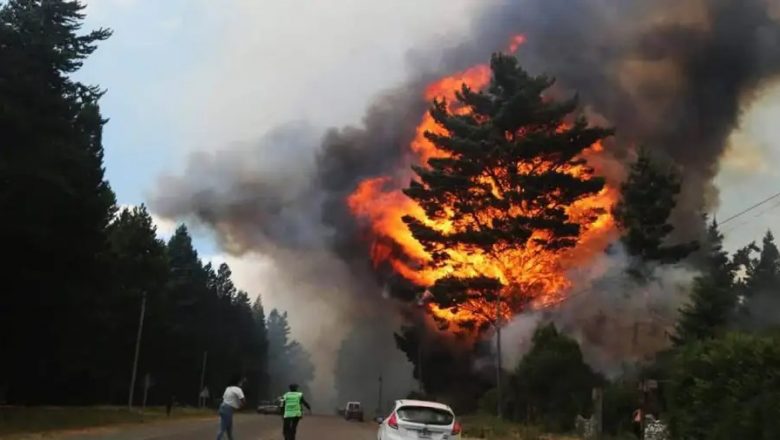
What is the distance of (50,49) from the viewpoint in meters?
37.2

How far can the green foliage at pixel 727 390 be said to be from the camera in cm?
1562

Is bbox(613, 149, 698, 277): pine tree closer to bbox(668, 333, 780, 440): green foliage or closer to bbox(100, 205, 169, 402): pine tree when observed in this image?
bbox(668, 333, 780, 440): green foliage

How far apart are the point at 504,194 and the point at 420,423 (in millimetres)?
38872

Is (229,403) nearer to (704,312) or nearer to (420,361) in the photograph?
(704,312)

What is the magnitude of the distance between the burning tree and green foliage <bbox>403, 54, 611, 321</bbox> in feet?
0.23

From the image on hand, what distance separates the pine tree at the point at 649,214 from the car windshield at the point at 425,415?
3865cm

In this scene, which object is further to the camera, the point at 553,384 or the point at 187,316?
the point at 187,316

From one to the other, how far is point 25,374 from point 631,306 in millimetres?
41153

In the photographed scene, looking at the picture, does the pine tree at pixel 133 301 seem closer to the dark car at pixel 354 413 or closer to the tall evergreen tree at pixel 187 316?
the tall evergreen tree at pixel 187 316

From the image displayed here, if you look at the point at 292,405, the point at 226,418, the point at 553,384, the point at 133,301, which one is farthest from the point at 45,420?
the point at 133,301

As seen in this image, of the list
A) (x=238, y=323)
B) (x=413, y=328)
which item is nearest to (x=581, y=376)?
(x=413, y=328)

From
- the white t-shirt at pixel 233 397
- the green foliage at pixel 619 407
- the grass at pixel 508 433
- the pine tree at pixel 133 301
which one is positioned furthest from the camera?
the pine tree at pixel 133 301

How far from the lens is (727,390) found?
57.3 feet

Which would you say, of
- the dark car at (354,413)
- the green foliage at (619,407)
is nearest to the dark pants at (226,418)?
the green foliage at (619,407)
